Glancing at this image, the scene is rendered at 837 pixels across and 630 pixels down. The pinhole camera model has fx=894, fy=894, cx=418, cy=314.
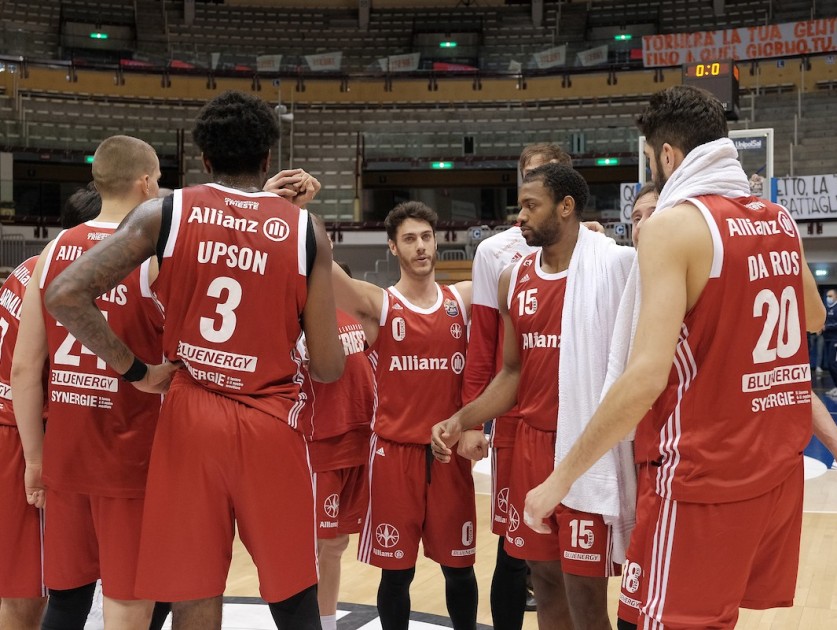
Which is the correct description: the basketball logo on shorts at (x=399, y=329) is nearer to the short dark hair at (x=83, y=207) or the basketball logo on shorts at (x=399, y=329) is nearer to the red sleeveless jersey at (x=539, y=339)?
the red sleeveless jersey at (x=539, y=339)

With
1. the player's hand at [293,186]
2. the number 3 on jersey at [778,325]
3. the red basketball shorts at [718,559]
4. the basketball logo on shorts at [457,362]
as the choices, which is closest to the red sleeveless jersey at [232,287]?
the player's hand at [293,186]

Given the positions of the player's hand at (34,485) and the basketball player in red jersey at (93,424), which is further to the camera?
the player's hand at (34,485)

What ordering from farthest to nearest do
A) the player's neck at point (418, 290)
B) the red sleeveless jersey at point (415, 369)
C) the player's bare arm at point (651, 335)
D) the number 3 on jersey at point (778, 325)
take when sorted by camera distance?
1. the player's neck at point (418, 290)
2. the red sleeveless jersey at point (415, 369)
3. the number 3 on jersey at point (778, 325)
4. the player's bare arm at point (651, 335)

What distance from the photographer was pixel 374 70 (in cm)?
2650

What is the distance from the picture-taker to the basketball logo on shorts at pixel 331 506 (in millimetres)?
4051

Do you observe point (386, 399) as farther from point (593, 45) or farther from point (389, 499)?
point (593, 45)

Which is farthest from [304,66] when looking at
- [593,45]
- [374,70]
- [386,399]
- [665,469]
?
[665,469]

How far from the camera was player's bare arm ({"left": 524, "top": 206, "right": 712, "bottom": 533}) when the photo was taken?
84.0 inches

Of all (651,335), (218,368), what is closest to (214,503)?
(218,368)

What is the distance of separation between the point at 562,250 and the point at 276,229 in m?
1.26

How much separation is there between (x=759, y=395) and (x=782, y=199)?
1671cm

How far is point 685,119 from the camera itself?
2367mm

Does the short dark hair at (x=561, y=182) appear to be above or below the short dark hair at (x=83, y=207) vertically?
above

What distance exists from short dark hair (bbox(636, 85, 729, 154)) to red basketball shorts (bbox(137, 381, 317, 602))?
1339mm
